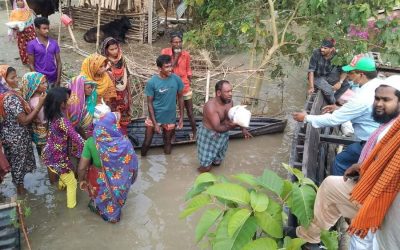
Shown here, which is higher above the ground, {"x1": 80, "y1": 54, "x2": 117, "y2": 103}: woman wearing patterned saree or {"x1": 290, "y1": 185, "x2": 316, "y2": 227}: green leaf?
{"x1": 80, "y1": 54, "x2": 117, "y2": 103}: woman wearing patterned saree

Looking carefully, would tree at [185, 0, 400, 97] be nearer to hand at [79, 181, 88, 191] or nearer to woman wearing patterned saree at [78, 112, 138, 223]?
woman wearing patterned saree at [78, 112, 138, 223]

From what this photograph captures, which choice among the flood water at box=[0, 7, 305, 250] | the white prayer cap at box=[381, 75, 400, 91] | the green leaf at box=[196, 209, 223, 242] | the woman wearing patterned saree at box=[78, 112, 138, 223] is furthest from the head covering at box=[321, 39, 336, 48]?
the green leaf at box=[196, 209, 223, 242]

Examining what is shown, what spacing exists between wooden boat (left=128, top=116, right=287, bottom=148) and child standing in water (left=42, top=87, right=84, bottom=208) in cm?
146

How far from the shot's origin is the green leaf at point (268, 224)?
8.28 ft

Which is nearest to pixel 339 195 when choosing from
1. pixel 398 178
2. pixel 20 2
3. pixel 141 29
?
pixel 398 178

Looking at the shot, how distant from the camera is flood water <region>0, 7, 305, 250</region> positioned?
416cm

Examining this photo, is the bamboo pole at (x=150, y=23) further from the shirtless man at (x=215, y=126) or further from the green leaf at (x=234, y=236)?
the green leaf at (x=234, y=236)

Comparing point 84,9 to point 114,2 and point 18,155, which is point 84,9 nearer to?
point 114,2

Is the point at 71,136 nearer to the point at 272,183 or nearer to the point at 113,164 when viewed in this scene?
the point at 113,164

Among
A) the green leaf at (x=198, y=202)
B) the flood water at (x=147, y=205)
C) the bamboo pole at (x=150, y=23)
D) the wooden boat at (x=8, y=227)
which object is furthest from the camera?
the bamboo pole at (x=150, y=23)

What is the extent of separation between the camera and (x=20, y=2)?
7789mm

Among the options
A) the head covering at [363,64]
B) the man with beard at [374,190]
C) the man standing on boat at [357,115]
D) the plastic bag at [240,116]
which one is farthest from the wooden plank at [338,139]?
the man with beard at [374,190]

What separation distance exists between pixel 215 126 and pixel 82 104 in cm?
158

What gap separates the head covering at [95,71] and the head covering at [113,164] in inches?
42.1
